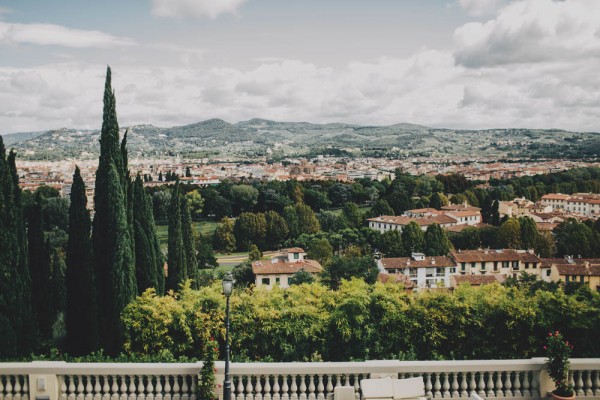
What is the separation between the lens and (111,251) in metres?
15.0

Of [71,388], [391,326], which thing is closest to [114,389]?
[71,388]

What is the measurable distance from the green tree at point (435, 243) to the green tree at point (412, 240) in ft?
2.26

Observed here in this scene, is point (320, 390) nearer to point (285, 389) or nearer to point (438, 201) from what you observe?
point (285, 389)

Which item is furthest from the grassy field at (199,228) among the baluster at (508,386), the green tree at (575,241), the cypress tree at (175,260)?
the baluster at (508,386)

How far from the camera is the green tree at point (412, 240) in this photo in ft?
179

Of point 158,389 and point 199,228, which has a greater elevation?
point 158,389

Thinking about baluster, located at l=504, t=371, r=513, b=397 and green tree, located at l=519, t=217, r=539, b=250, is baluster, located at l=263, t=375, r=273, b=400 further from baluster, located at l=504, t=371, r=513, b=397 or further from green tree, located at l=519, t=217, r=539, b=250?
green tree, located at l=519, t=217, r=539, b=250

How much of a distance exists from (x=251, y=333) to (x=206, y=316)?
44.8 inches

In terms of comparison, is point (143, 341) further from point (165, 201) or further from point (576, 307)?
point (165, 201)

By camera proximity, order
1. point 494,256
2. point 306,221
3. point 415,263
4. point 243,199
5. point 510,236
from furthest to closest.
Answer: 1. point 243,199
2. point 306,221
3. point 510,236
4. point 494,256
5. point 415,263

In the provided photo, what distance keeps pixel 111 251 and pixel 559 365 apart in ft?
40.2

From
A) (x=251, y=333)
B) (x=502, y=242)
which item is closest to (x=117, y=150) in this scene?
(x=251, y=333)

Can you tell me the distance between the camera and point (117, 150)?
639 inches

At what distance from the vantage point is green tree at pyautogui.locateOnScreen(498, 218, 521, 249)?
2237 inches
